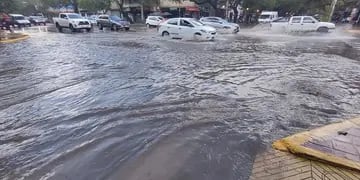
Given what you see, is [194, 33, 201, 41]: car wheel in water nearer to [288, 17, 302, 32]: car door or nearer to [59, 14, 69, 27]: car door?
[288, 17, 302, 32]: car door

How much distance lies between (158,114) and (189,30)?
14888mm

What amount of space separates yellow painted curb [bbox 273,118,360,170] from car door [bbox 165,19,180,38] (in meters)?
16.5

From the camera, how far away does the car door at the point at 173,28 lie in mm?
20844

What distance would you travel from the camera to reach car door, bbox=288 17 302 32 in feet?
91.1

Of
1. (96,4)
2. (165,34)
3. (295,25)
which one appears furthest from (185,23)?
(96,4)

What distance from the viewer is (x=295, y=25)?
92.1 feet

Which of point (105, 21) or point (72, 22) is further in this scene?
point (105, 21)

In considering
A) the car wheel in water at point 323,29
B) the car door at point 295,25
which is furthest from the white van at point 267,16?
the car wheel in water at point 323,29

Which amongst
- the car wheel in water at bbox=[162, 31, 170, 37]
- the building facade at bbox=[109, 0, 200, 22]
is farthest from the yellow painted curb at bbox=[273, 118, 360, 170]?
the building facade at bbox=[109, 0, 200, 22]

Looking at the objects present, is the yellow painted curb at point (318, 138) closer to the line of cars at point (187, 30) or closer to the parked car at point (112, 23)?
the line of cars at point (187, 30)

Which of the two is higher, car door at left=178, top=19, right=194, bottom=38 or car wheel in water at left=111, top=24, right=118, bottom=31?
car door at left=178, top=19, right=194, bottom=38

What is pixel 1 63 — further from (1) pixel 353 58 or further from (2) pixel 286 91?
(1) pixel 353 58

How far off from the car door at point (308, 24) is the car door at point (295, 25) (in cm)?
38

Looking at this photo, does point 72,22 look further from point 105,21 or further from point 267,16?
point 267,16
